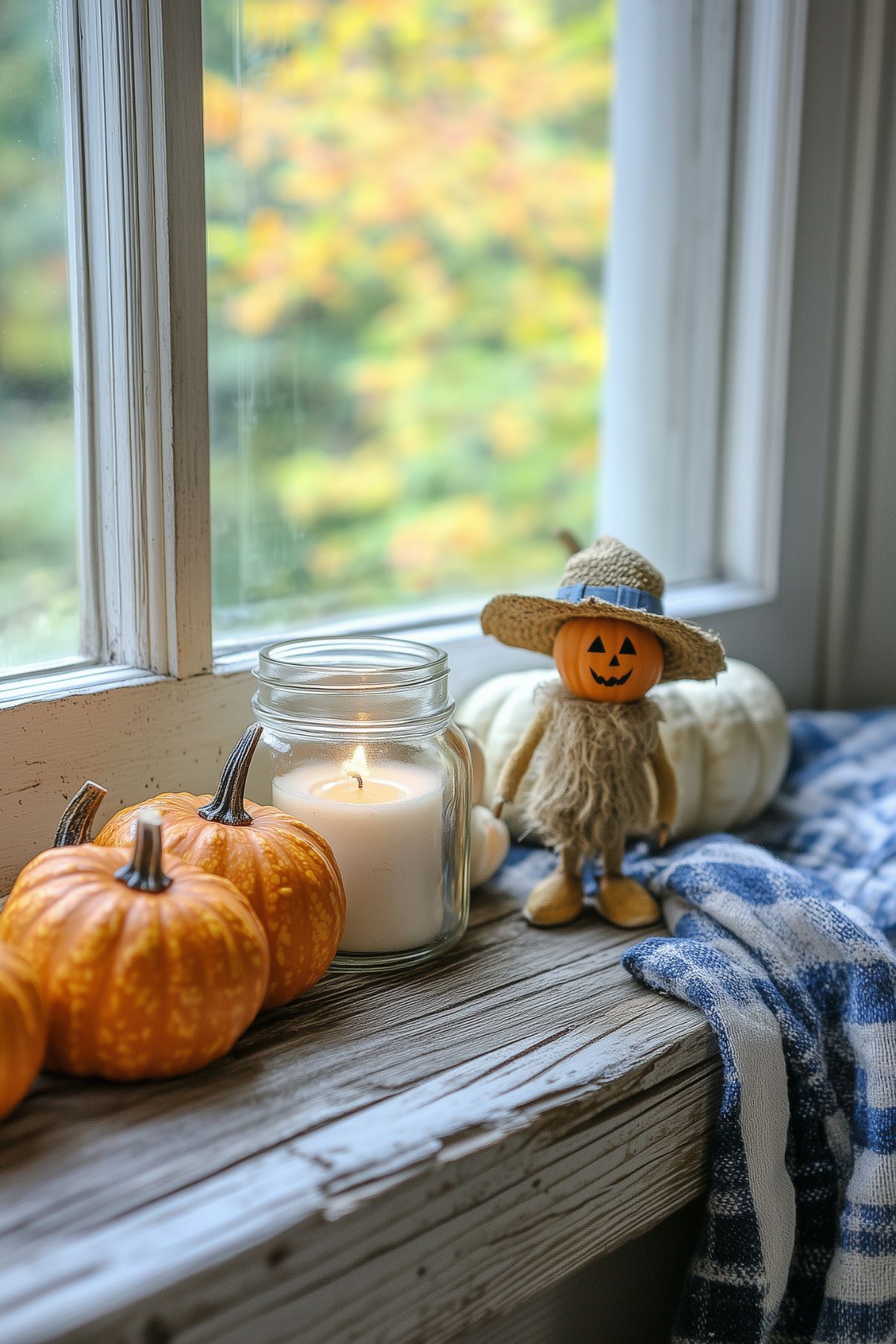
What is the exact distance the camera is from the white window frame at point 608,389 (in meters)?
0.87

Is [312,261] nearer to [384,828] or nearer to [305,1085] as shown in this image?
[384,828]

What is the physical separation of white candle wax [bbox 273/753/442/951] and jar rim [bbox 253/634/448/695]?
0.22ft

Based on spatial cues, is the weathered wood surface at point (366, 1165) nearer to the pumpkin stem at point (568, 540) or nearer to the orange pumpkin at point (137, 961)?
the orange pumpkin at point (137, 961)

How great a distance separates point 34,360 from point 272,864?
47cm

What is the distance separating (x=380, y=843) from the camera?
0.84 meters

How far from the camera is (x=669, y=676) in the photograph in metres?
0.94

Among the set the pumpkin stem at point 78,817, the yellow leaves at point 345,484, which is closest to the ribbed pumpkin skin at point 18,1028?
the pumpkin stem at point 78,817

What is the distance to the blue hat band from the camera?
89 cm

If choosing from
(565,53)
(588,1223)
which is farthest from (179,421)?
(565,53)

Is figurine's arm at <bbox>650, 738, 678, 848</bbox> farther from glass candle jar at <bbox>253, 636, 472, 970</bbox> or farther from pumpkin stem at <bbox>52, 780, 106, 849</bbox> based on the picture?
pumpkin stem at <bbox>52, 780, 106, 849</bbox>

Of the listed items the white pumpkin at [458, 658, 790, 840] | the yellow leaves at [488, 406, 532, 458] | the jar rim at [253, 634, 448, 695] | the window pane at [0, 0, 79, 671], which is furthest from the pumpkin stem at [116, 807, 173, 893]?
the yellow leaves at [488, 406, 532, 458]

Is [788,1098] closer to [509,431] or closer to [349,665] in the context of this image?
[349,665]

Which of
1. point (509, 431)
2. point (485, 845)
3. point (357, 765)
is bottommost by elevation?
point (485, 845)

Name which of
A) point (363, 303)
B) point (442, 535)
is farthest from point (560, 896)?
point (363, 303)
